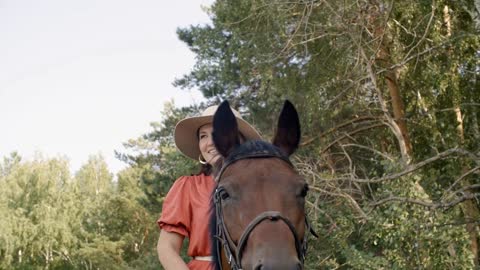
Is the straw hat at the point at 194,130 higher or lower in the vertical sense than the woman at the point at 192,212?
higher

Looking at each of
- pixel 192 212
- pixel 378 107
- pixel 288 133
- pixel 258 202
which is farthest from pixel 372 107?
pixel 258 202

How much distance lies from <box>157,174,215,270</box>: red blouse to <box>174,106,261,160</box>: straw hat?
315mm

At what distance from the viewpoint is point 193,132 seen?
3336mm

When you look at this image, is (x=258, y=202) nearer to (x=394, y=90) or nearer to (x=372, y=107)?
(x=394, y=90)

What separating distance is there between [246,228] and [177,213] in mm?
882

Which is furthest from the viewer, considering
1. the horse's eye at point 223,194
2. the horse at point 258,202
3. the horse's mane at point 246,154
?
the horse's mane at point 246,154

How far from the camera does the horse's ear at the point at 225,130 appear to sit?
8.14 ft

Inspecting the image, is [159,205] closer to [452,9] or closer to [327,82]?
[327,82]

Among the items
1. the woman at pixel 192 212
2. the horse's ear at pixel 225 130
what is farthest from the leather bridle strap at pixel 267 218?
the woman at pixel 192 212

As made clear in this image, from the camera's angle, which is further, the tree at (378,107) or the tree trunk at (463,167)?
the tree trunk at (463,167)

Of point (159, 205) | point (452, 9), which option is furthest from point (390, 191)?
point (159, 205)

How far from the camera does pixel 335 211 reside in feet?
34.7

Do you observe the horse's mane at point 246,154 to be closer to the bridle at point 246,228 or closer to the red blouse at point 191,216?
the bridle at point 246,228

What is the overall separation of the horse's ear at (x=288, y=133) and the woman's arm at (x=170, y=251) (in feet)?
2.39
